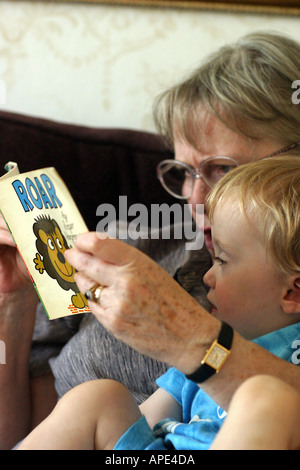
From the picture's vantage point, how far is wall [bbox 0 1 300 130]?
1.89 meters

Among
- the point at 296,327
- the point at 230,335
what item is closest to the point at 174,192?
the point at 296,327

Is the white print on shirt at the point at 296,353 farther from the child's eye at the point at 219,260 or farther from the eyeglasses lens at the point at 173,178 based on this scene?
the eyeglasses lens at the point at 173,178

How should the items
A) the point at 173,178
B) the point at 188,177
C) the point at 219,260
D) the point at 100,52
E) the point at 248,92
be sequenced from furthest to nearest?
the point at 100,52 < the point at 173,178 < the point at 188,177 < the point at 248,92 < the point at 219,260

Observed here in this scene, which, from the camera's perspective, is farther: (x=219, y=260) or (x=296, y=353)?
(x=219, y=260)

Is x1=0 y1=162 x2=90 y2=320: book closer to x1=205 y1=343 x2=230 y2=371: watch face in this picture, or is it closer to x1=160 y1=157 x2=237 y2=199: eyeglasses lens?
x1=205 y1=343 x2=230 y2=371: watch face

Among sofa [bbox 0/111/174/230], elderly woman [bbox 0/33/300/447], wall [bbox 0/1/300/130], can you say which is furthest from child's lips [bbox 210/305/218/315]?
wall [bbox 0/1/300/130]

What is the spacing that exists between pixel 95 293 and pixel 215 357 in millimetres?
185

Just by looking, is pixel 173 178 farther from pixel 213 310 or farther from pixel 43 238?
pixel 43 238

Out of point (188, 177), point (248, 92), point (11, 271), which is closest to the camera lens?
point (11, 271)

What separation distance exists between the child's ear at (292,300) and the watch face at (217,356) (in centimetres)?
27

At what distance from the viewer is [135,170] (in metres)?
1.71

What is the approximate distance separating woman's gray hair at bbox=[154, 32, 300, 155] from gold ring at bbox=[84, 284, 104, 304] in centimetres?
67

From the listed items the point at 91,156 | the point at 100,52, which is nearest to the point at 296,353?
the point at 91,156

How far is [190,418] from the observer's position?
1022 millimetres
